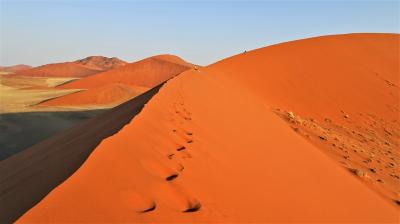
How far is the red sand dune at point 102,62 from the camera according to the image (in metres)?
125

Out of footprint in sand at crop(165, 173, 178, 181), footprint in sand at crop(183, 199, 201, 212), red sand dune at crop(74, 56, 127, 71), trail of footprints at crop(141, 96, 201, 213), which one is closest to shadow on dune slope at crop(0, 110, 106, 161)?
trail of footprints at crop(141, 96, 201, 213)

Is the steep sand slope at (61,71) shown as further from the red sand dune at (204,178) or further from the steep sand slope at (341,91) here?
the red sand dune at (204,178)

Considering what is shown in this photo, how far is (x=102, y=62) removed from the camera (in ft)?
427

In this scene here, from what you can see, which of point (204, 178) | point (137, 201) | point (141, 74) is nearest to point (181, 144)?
point (204, 178)

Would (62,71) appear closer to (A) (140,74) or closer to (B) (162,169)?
(A) (140,74)

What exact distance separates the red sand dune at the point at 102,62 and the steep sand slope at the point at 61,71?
12847mm

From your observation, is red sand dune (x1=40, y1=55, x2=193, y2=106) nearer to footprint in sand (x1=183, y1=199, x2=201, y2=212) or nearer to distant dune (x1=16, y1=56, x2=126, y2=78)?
footprint in sand (x1=183, y1=199, x2=201, y2=212)

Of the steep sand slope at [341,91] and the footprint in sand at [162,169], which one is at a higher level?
the steep sand slope at [341,91]

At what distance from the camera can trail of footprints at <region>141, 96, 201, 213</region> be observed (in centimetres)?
303

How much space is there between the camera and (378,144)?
1166 cm

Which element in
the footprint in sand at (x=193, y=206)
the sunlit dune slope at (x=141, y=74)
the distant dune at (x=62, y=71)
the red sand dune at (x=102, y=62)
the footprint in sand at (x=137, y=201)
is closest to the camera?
the footprint in sand at (x=137, y=201)

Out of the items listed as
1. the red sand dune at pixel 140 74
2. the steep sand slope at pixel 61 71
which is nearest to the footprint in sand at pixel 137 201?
the red sand dune at pixel 140 74

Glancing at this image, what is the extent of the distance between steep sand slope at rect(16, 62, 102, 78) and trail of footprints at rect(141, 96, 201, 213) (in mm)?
102151

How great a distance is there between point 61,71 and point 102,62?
76.5 feet
